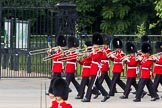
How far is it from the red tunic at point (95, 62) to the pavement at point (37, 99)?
808 millimetres

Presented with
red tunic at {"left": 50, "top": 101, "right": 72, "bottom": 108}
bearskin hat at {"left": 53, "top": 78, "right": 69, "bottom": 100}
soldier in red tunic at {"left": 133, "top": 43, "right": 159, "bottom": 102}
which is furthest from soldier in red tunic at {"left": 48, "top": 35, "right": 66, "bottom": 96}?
red tunic at {"left": 50, "top": 101, "right": 72, "bottom": 108}

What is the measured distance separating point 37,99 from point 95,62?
6.14 ft

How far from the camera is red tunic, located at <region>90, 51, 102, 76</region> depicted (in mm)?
15866

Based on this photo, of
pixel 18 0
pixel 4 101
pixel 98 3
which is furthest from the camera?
pixel 98 3

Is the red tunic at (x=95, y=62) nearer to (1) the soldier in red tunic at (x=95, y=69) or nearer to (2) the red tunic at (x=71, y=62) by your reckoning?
(1) the soldier in red tunic at (x=95, y=69)

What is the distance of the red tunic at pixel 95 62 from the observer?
52.1 feet

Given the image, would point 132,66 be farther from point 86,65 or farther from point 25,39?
point 25,39

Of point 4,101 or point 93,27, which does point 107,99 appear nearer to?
point 4,101

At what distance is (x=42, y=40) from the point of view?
21.1m

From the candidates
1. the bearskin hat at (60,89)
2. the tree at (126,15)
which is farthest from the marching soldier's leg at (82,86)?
the tree at (126,15)

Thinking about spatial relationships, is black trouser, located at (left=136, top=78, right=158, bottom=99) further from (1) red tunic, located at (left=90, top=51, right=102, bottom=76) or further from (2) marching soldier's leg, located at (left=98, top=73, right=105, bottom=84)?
(1) red tunic, located at (left=90, top=51, right=102, bottom=76)

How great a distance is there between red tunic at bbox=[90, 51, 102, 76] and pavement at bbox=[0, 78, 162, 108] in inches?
31.8

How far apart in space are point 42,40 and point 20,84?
196 cm

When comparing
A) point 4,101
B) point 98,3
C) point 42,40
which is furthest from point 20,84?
point 98,3
